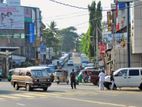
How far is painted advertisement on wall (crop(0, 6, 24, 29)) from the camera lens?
101312 millimetres

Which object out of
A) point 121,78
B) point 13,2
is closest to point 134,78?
point 121,78

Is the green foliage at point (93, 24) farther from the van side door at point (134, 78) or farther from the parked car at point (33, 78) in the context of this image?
the van side door at point (134, 78)

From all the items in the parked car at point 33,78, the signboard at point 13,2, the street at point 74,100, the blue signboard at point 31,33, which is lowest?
the street at point 74,100

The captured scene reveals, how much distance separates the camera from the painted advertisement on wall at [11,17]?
101 metres

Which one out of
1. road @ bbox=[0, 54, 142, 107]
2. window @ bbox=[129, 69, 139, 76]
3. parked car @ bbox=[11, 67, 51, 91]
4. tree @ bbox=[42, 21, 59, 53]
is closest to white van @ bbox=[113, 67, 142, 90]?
window @ bbox=[129, 69, 139, 76]

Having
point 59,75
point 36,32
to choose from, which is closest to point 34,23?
point 36,32

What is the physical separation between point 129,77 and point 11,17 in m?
61.5

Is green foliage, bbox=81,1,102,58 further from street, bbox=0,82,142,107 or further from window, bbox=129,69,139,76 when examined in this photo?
street, bbox=0,82,142,107

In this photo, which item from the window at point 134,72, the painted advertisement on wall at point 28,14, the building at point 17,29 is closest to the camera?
the window at point 134,72

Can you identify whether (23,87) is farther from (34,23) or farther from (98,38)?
(34,23)

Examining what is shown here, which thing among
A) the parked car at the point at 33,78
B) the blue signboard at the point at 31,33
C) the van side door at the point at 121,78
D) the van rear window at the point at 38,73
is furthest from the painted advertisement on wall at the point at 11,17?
the van side door at the point at 121,78

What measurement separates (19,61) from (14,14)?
9304 mm

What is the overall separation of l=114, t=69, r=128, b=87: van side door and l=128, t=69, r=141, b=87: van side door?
0.30 meters

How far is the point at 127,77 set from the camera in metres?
42.3
